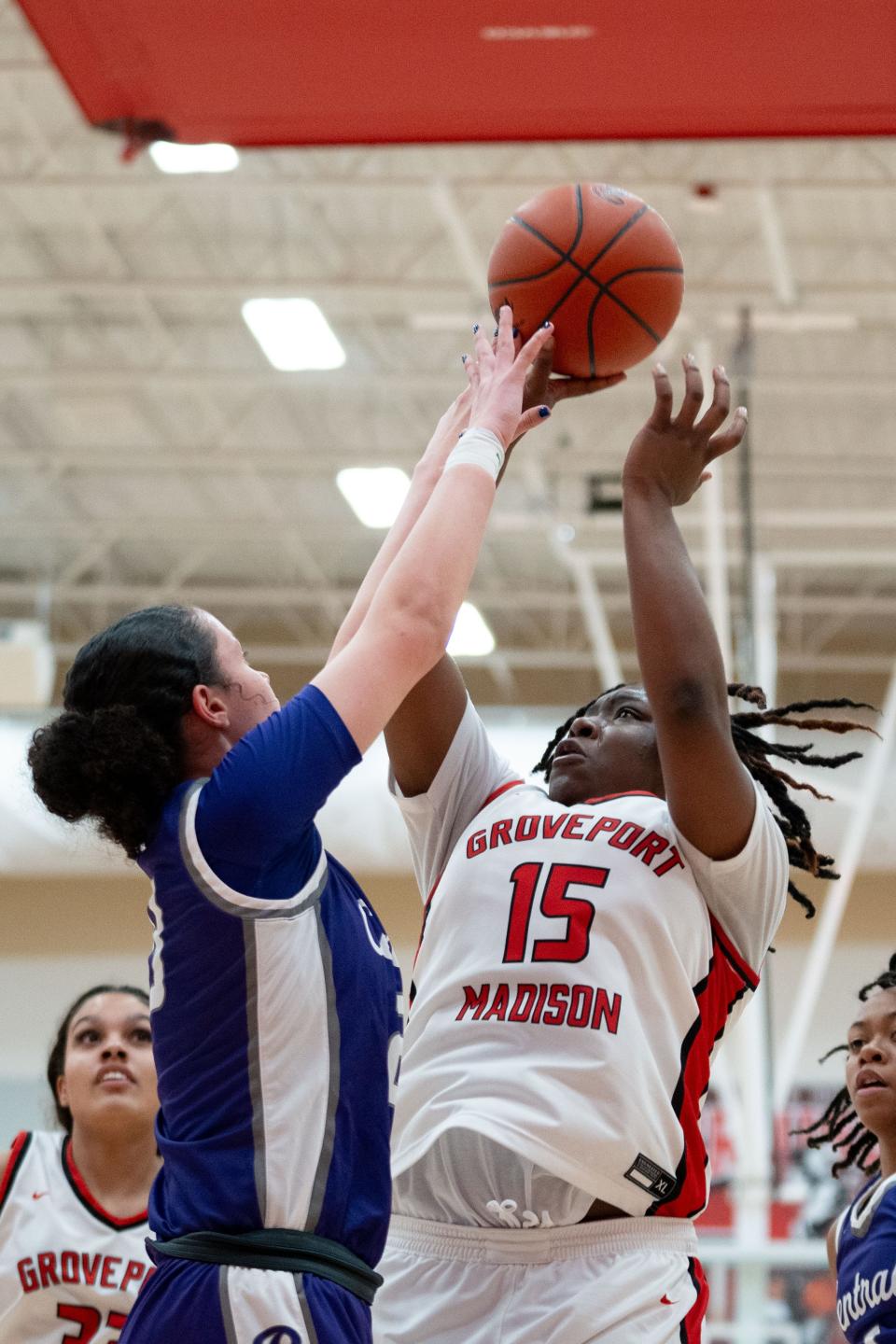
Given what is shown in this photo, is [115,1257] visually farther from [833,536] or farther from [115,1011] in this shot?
[833,536]

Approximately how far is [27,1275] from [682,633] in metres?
2.62

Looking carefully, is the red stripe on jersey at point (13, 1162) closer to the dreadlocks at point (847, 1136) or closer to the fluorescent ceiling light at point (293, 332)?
the dreadlocks at point (847, 1136)

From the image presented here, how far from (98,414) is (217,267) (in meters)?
2.14

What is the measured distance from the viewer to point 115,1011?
5250mm

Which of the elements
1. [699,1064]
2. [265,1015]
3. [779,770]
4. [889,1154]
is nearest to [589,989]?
[699,1064]

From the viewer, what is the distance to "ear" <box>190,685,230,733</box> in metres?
2.66

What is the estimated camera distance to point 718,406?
3246mm

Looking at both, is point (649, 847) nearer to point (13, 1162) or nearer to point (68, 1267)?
point (68, 1267)

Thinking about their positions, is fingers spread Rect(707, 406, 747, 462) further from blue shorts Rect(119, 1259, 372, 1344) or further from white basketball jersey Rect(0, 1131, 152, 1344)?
white basketball jersey Rect(0, 1131, 152, 1344)

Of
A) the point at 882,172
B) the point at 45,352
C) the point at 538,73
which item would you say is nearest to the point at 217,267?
the point at 45,352

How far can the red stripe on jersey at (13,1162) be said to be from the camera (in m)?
4.90

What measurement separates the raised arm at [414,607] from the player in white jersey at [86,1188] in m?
2.59

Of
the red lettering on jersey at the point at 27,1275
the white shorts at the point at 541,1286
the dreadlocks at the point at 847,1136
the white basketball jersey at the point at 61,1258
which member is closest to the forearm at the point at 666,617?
the white shorts at the point at 541,1286

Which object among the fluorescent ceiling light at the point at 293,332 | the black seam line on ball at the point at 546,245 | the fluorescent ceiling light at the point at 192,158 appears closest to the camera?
the black seam line on ball at the point at 546,245
